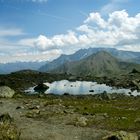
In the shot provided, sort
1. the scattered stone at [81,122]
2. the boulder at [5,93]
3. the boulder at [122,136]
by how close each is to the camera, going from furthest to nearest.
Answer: the boulder at [5,93]
the scattered stone at [81,122]
the boulder at [122,136]

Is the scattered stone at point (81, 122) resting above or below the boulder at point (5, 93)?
above

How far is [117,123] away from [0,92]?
55229 mm

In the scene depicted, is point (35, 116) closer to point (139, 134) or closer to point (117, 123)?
point (117, 123)

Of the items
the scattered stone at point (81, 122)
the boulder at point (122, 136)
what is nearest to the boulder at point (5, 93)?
the scattered stone at point (81, 122)

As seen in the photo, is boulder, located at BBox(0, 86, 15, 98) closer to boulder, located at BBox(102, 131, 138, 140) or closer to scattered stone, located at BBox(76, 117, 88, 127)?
scattered stone, located at BBox(76, 117, 88, 127)

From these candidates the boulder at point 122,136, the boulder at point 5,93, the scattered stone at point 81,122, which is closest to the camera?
the boulder at point 122,136

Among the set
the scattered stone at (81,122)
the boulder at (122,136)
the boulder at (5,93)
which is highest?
the boulder at (122,136)

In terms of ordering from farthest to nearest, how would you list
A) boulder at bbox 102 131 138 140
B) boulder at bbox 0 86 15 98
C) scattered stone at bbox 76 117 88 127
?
boulder at bbox 0 86 15 98, scattered stone at bbox 76 117 88 127, boulder at bbox 102 131 138 140

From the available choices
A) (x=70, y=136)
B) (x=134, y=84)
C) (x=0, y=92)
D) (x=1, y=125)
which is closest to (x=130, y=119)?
(x=70, y=136)

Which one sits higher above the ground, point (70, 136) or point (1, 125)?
point (1, 125)

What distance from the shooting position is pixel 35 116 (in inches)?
2057

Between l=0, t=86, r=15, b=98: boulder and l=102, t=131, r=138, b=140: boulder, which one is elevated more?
l=102, t=131, r=138, b=140: boulder

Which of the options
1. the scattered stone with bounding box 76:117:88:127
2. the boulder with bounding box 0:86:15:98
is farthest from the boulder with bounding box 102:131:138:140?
the boulder with bounding box 0:86:15:98

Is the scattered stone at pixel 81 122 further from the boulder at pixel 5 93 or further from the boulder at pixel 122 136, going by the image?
the boulder at pixel 5 93
